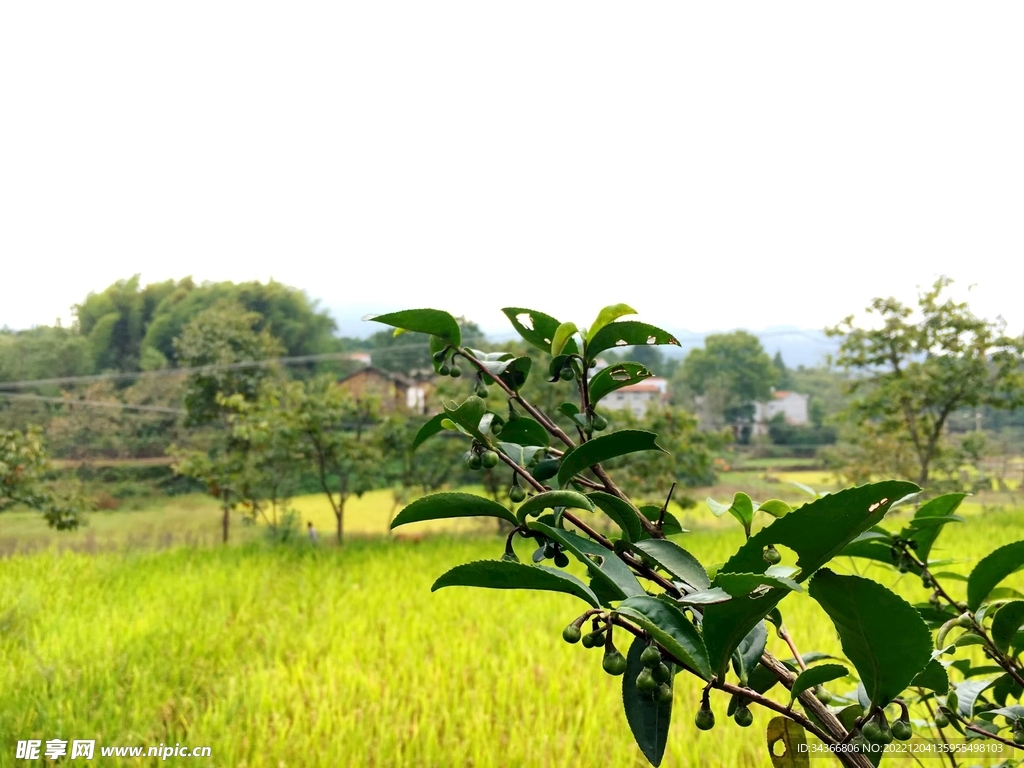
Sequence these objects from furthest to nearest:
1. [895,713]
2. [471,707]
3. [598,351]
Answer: [471,707] < [895,713] < [598,351]

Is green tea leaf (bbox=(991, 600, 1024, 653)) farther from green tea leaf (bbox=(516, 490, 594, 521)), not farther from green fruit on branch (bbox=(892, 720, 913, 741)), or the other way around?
green tea leaf (bbox=(516, 490, 594, 521))

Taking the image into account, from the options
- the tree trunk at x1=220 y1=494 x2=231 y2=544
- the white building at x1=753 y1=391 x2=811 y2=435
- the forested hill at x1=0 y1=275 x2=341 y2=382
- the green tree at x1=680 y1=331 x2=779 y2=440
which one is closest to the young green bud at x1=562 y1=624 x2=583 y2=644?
the tree trunk at x1=220 y1=494 x2=231 y2=544

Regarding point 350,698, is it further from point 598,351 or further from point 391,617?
point 598,351

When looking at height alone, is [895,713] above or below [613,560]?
below

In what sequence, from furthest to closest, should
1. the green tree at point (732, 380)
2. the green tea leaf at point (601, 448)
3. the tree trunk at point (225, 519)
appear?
1. the green tree at point (732, 380)
2. the tree trunk at point (225, 519)
3. the green tea leaf at point (601, 448)

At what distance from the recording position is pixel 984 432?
5.36m

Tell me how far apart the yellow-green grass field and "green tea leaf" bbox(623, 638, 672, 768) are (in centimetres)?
55

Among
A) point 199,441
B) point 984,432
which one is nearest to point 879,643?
point 199,441

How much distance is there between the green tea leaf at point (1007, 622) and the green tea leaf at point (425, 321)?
38 centimetres

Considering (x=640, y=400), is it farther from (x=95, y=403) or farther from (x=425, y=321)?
(x=425, y=321)

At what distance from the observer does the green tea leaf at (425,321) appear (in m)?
0.36

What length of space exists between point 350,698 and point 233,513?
11.0 feet

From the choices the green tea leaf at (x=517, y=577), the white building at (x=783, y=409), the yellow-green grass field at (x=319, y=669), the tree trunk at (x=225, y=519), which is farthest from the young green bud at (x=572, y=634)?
the white building at (x=783, y=409)

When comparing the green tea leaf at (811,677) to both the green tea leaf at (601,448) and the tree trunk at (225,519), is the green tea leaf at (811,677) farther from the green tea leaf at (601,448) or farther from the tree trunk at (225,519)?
the tree trunk at (225,519)
